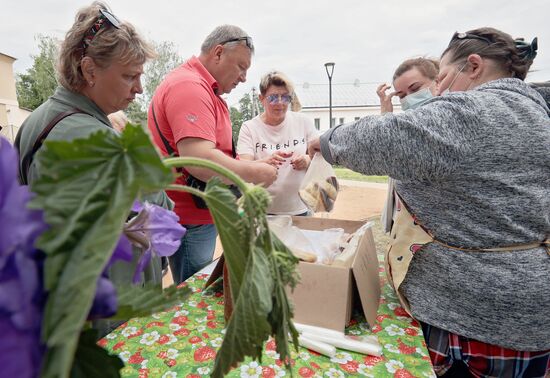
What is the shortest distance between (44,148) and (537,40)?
1.47 metres

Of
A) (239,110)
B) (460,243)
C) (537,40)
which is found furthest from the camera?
(239,110)

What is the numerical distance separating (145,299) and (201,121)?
4.46 ft

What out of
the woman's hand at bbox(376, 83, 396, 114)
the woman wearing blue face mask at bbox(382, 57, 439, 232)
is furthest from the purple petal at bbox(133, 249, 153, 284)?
the woman's hand at bbox(376, 83, 396, 114)

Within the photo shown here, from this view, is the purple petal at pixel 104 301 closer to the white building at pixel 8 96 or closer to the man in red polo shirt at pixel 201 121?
the man in red polo shirt at pixel 201 121

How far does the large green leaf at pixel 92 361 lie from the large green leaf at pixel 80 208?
89 mm

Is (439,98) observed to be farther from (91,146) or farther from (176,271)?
(176,271)

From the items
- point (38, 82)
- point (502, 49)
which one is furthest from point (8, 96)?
point (502, 49)

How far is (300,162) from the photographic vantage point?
225 cm

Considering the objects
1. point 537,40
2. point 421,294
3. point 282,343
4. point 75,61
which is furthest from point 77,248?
point 537,40

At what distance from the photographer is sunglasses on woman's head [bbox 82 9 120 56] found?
123cm

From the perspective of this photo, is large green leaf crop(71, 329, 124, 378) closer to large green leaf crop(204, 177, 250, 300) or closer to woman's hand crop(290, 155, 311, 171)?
large green leaf crop(204, 177, 250, 300)

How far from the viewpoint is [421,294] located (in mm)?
1106

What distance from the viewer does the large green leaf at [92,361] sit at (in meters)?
0.26

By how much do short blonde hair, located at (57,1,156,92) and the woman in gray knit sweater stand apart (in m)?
0.84
